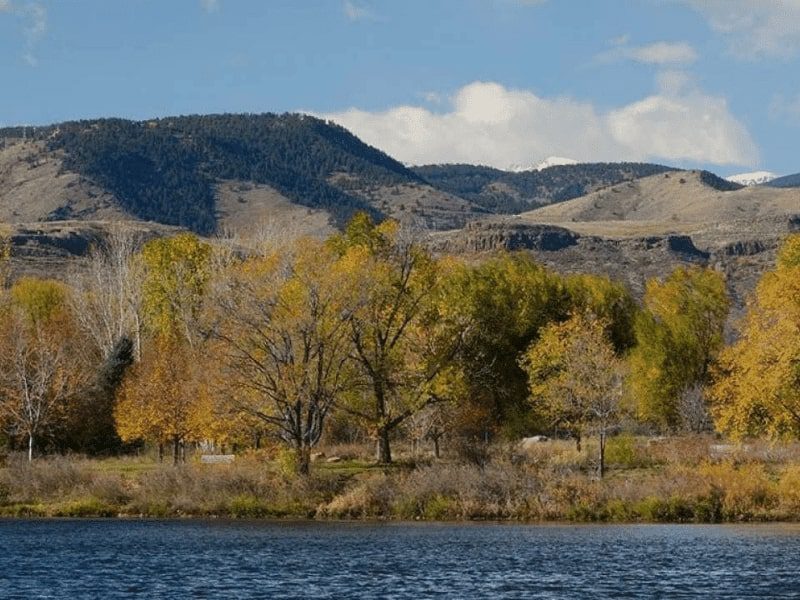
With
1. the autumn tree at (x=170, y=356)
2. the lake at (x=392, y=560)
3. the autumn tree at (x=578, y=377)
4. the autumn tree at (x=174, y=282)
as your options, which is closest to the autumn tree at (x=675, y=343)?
the autumn tree at (x=578, y=377)

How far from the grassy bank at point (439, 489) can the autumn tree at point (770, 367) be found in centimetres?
245

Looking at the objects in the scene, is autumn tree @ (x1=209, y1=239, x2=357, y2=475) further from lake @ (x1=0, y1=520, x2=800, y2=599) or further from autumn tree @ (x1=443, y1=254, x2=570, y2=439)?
autumn tree @ (x1=443, y1=254, x2=570, y2=439)

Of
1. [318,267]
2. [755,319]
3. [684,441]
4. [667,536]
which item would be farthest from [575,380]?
[667,536]

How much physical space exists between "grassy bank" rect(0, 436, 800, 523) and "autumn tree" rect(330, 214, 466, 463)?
3.62 metres

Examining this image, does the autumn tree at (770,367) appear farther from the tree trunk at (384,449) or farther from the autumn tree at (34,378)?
the autumn tree at (34,378)

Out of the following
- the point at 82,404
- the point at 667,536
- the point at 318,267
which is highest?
the point at 318,267

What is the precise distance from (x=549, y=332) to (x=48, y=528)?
125 feet

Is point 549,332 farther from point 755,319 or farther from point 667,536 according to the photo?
point 667,536

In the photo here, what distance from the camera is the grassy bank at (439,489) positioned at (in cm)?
6175

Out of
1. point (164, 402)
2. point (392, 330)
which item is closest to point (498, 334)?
point (392, 330)

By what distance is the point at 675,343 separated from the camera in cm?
9556

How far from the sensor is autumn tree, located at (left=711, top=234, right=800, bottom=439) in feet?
221

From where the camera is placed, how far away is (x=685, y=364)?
314 feet

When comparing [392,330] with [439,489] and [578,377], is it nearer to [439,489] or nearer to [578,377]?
[578,377]
